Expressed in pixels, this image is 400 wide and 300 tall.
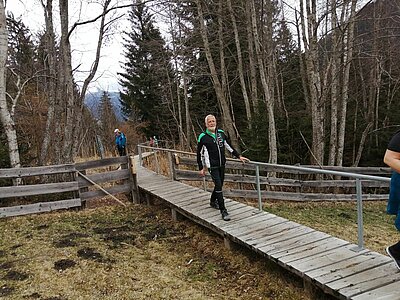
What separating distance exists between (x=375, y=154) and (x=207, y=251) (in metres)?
11.5

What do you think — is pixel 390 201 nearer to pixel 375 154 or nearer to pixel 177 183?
pixel 177 183

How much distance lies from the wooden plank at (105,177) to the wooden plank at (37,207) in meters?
0.46

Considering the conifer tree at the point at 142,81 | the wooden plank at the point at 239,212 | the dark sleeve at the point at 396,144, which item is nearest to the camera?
the dark sleeve at the point at 396,144

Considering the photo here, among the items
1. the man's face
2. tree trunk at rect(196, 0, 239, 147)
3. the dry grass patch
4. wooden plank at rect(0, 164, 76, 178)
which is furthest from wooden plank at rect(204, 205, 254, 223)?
tree trunk at rect(196, 0, 239, 147)

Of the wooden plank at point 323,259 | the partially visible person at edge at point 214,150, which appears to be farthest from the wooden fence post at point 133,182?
the wooden plank at point 323,259

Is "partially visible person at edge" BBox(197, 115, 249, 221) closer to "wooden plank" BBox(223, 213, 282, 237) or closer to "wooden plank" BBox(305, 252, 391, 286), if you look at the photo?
"wooden plank" BBox(223, 213, 282, 237)

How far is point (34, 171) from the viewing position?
7547mm

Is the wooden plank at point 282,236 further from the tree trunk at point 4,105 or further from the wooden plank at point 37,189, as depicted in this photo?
the tree trunk at point 4,105

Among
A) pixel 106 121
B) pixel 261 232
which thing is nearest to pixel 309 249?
pixel 261 232

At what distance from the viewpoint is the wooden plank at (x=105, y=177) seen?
8219mm

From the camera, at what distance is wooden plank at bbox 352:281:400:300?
300cm

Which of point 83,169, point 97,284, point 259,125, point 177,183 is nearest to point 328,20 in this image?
point 259,125

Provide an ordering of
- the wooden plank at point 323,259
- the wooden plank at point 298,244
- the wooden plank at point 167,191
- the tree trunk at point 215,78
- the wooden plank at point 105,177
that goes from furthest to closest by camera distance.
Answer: the tree trunk at point 215,78
the wooden plank at point 105,177
the wooden plank at point 167,191
the wooden plank at point 298,244
the wooden plank at point 323,259

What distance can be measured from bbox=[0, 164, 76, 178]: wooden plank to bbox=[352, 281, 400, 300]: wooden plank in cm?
674
